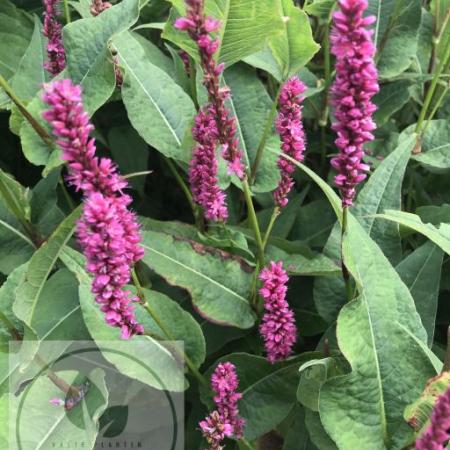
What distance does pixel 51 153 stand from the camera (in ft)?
4.46

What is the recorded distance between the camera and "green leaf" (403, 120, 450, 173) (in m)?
1.56

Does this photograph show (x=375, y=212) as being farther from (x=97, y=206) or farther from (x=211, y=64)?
(x=97, y=206)

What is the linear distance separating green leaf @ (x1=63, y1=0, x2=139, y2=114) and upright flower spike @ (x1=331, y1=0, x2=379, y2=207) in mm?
532

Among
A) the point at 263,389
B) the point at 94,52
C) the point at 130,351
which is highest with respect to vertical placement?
the point at 94,52

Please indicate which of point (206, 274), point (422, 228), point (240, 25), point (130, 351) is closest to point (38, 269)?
point (130, 351)

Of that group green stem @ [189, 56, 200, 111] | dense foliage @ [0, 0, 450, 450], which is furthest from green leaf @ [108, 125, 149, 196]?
green stem @ [189, 56, 200, 111]

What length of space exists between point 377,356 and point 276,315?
0.19 metres

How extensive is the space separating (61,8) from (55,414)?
108cm

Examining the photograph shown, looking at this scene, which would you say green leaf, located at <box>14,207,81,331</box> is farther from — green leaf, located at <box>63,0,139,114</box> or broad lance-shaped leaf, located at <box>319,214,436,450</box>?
broad lance-shaped leaf, located at <box>319,214,436,450</box>

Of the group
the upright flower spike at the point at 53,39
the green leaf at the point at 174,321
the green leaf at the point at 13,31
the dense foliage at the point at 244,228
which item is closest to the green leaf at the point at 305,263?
the dense foliage at the point at 244,228

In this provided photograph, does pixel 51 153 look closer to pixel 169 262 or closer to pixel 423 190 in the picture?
pixel 169 262

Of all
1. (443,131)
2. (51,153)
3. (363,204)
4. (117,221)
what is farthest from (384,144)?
(117,221)

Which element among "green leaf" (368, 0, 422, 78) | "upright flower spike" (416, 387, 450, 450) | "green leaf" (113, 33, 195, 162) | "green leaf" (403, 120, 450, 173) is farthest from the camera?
A: "green leaf" (368, 0, 422, 78)
